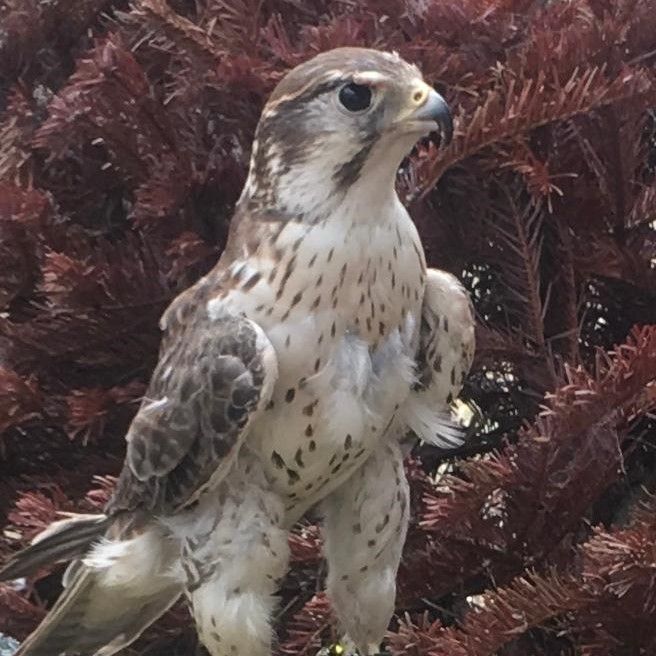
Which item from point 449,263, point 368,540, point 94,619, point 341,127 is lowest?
point 94,619

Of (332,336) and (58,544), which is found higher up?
(332,336)

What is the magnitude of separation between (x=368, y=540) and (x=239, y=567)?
0.37 feet

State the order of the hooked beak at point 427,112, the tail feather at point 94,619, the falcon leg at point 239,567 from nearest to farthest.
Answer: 1. the hooked beak at point 427,112
2. the falcon leg at point 239,567
3. the tail feather at point 94,619

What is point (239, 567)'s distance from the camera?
871 millimetres

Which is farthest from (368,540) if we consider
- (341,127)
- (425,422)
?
(341,127)

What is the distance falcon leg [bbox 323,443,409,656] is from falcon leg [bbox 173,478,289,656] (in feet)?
0.24

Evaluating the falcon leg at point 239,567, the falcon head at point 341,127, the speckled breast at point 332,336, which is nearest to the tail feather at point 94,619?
the falcon leg at point 239,567

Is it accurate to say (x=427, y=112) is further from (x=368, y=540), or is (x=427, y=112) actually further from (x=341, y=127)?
(x=368, y=540)

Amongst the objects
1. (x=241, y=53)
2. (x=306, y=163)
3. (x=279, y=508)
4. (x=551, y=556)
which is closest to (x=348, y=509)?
(x=279, y=508)

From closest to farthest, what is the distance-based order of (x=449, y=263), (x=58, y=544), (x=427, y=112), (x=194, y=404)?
1. (x=427, y=112)
2. (x=194, y=404)
3. (x=58, y=544)
4. (x=449, y=263)

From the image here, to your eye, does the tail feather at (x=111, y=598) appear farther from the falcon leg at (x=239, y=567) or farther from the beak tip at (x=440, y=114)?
the beak tip at (x=440, y=114)

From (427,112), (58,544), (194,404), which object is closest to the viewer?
(427,112)

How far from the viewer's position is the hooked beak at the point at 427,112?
76cm

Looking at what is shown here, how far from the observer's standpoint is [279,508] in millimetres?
886
